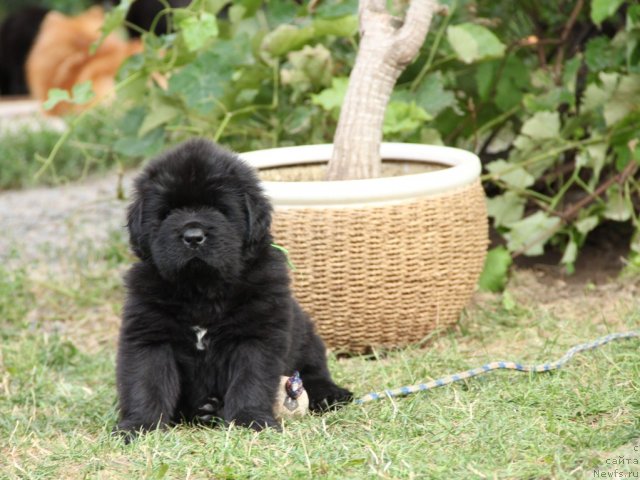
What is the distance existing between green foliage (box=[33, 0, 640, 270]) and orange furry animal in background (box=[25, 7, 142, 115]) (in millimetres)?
3901

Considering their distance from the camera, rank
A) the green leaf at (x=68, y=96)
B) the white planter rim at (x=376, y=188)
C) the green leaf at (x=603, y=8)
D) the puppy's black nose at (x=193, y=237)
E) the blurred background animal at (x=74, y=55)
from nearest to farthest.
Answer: the puppy's black nose at (x=193, y=237)
the white planter rim at (x=376, y=188)
the green leaf at (x=603, y=8)
the green leaf at (x=68, y=96)
the blurred background animal at (x=74, y=55)

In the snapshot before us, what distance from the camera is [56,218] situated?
6.47 m

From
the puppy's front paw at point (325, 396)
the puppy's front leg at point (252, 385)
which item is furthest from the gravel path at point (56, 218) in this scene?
the puppy's front leg at point (252, 385)

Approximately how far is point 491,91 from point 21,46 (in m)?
7.18

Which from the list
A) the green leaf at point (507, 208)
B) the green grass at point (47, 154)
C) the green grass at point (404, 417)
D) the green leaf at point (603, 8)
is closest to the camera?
the green grass at point (404, 417)

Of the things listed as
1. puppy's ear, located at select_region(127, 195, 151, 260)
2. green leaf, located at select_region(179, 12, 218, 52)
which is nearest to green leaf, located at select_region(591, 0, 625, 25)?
green leaf, located at select_region(179, 12, 218, 52)

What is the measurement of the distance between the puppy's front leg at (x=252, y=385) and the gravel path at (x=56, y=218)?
7.94 ft

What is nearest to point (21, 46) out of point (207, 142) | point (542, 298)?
point (542, 298)

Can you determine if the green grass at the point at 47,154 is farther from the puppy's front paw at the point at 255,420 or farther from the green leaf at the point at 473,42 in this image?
the puppy's front paw at the point at 255,420

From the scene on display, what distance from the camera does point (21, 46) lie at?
11.0 metres

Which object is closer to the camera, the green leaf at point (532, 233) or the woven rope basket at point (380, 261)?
the woven rope basket at point (380, 261)

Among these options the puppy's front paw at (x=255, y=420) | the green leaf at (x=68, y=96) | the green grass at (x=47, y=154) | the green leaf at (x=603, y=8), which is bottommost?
the green grass at (x=47, y=154)

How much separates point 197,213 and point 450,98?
6.95 ft

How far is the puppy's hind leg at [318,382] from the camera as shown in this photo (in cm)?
337
